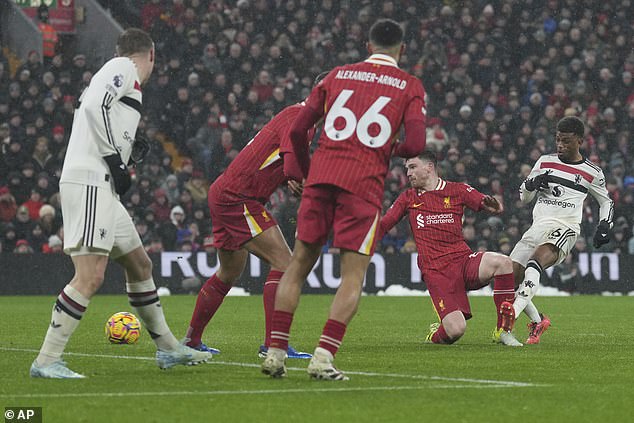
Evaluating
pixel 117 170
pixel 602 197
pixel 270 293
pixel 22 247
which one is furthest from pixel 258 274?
pixel 117 170

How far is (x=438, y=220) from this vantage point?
1175cm

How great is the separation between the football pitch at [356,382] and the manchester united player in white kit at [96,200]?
1.34 feet

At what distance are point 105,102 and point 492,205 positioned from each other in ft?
15.0

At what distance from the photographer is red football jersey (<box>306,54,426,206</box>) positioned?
7.54m

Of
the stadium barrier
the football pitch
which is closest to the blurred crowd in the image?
the stadium barrier

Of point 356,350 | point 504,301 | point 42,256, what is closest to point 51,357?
point 356,350

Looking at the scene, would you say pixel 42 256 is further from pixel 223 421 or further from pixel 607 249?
pixel 223 421

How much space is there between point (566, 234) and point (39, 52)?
1716 centimetres

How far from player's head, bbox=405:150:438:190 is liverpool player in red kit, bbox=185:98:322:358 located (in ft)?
7.87

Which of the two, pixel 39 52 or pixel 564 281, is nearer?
pixel 564 281

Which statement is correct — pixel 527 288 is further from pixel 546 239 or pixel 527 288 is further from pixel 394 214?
pixel 394 214

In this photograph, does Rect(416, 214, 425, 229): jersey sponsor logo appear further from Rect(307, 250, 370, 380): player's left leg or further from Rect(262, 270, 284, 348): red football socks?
Rect(307, 250, 370, 380): player's left leg

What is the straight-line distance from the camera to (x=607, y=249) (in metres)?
24.6

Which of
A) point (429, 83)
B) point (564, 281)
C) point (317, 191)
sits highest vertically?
point (429, 83)
